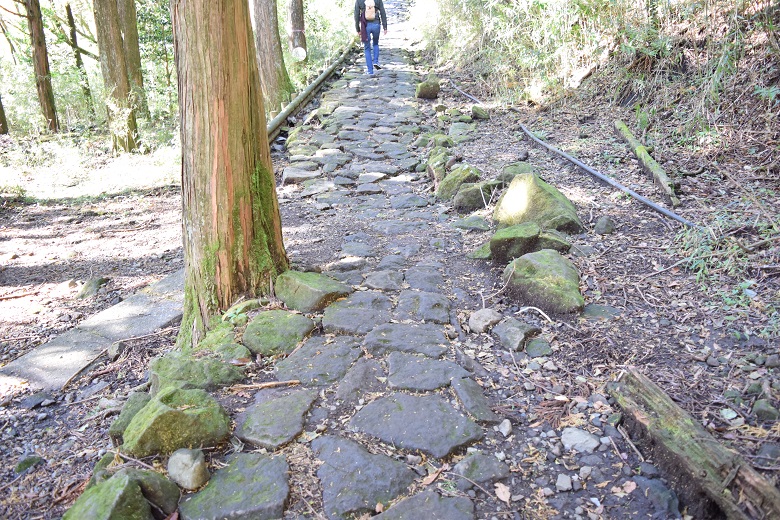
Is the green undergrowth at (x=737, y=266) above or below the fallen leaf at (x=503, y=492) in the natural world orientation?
above

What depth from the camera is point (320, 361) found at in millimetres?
3037

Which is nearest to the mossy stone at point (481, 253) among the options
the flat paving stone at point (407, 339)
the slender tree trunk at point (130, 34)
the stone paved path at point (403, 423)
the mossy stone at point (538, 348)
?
the stone paved path at point (403, 423)

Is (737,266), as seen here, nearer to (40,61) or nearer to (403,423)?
(403,423)

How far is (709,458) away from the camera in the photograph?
203cm

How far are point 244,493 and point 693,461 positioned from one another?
5.50 ft

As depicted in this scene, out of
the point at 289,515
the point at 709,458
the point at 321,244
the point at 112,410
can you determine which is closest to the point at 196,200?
the point at 112,410

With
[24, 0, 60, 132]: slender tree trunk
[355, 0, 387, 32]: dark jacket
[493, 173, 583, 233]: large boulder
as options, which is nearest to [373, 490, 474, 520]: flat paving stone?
[493, 173, 583, 233]: large boulder

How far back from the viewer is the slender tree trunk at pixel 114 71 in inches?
387

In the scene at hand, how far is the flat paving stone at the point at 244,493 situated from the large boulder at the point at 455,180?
4.09 m

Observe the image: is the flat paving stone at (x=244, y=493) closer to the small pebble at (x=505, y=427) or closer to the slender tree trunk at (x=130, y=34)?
the small pebble at (x=505, y=427)

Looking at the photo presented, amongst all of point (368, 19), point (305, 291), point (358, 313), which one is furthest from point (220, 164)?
point (368, 19)

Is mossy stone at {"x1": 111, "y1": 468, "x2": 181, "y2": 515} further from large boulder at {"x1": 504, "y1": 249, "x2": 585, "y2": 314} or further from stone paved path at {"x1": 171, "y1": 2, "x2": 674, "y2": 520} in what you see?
large boulder at {"x1": 504, "y1": 249, "x2": 585, "y2": 314}

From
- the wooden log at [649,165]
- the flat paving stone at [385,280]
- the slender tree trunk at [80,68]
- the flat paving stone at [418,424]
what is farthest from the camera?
the slender tree trunk at [80,68]

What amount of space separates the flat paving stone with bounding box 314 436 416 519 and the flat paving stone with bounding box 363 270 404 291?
166cm
